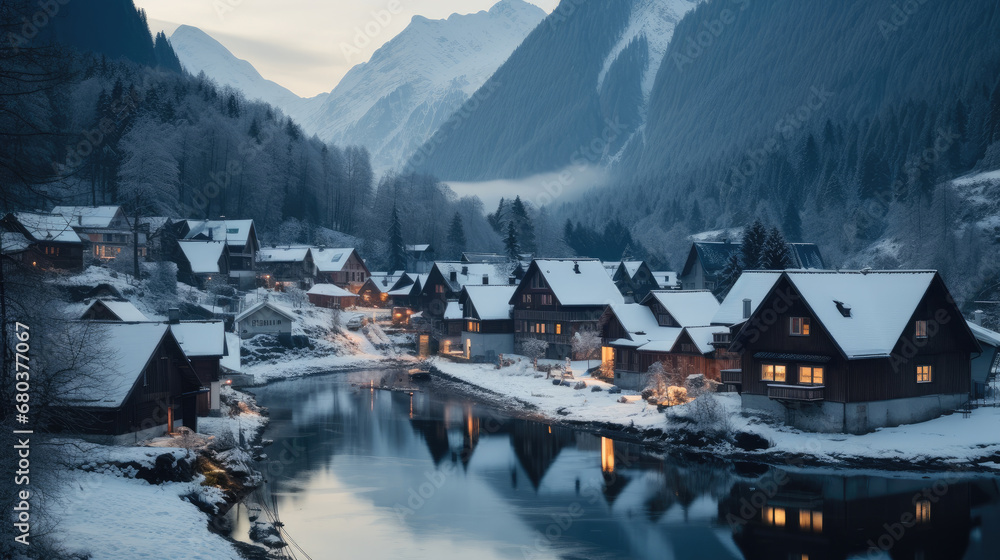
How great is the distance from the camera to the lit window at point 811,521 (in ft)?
96.5

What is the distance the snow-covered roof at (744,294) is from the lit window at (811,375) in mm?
11009

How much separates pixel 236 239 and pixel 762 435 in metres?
73.0

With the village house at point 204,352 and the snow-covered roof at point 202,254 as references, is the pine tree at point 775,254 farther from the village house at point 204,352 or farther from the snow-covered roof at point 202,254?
the snow-covered roof at point 202,254

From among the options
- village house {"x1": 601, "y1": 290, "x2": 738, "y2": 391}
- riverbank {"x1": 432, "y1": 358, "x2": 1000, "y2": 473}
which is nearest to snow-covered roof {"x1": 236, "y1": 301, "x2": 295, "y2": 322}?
riverbank {"x1": 432, "y1": 358, "x2": 1000, "y2": 473}

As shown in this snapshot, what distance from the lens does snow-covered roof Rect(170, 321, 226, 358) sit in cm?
4553

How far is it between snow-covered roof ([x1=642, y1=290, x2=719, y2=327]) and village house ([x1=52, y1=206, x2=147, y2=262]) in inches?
2251

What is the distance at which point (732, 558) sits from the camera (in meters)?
26.9

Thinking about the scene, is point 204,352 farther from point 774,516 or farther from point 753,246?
point 753,246

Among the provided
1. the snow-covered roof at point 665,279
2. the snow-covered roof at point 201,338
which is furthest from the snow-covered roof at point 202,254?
the snow-covered roof at point 665,279

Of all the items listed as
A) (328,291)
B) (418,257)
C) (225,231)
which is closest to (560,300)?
(328,291)

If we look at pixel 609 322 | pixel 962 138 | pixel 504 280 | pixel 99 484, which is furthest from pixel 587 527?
pixel 962 138

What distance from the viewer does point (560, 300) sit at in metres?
70.6

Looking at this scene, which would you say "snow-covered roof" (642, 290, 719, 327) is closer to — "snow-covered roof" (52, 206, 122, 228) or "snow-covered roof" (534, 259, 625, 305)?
"snow-covered roof" (534, 259, 625, 305)

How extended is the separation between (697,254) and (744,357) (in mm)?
66244
